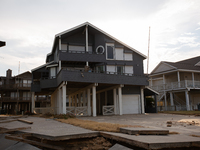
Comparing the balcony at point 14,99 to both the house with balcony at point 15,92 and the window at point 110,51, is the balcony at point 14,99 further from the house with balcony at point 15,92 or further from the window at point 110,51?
the window at point 110,51

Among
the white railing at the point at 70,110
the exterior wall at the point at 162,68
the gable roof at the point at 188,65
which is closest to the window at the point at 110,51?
the white railing at the point at 70,110

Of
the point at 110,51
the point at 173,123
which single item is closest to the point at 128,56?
the point at 110,51

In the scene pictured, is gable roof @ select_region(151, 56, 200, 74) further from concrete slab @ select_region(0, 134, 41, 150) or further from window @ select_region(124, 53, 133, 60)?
concrete slab @ select_region(0, 134, 41, 150)

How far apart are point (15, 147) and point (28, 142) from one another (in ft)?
1.70

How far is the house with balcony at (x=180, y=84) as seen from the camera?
3431cm

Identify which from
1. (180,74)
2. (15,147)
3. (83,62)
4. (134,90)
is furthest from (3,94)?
(15,147)

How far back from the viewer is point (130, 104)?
98.8 ft

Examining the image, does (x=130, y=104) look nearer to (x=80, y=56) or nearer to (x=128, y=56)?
(x=128, y=56)

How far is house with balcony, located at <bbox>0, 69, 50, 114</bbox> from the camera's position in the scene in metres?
53.2

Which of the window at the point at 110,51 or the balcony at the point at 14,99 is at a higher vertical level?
the window at the point at 110,51

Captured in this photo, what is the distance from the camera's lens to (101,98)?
35156 mm

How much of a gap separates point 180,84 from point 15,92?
41.9m

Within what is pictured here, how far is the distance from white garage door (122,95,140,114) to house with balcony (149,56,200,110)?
800cm

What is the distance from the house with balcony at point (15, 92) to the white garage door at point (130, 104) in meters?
32.1
